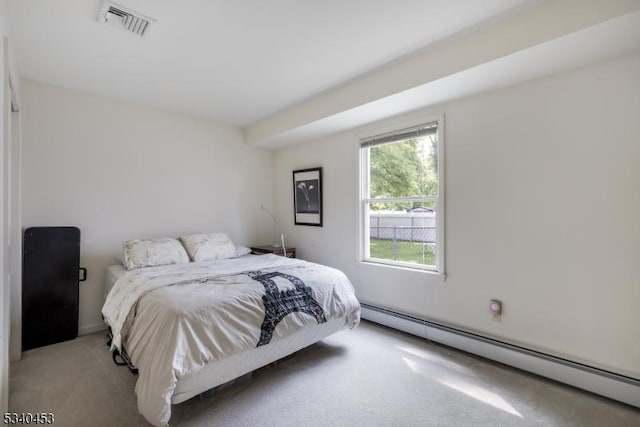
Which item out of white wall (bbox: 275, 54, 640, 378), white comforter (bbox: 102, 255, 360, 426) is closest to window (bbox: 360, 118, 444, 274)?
white wall (bbox: 275, 54, 640, 378)

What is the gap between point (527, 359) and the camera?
2.22m

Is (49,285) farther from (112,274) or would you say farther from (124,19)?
(124,19)

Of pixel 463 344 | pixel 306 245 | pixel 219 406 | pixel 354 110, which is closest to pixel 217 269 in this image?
pixel 219 406

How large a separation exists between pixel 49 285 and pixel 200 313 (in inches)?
79.6

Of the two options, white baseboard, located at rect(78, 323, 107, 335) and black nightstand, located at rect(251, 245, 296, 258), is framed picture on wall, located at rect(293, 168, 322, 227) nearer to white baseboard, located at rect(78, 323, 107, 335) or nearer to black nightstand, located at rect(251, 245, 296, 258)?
black nightstand, located at rect(251, 245, 296, 258)

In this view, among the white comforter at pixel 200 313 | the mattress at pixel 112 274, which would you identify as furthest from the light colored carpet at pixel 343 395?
the mattress at pixel 112 274

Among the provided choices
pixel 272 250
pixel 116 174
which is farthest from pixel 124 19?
pixel 272 250

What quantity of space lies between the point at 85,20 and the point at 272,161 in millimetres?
2882

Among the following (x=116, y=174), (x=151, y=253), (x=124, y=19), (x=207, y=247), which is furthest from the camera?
(x=207, y=247)

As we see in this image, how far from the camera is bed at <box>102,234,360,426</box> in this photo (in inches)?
63.8

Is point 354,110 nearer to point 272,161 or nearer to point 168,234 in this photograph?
point 272,161

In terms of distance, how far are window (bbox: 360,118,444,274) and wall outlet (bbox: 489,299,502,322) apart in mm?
482

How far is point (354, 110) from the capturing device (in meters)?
2.84

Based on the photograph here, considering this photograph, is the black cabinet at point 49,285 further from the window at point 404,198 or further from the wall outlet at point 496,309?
the wall outlet at point 496,309
